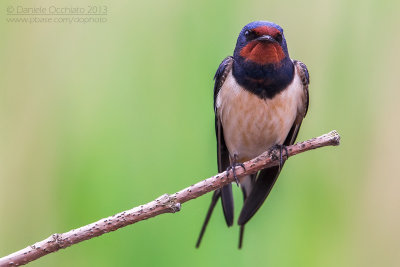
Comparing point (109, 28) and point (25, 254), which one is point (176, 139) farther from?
point (25, 254)

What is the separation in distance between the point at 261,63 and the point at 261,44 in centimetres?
5

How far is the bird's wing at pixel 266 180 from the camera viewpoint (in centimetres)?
154

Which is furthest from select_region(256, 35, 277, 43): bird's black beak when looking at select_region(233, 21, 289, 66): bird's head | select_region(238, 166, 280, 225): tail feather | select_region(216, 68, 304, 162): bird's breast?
select_region(238, 166, 280, 225): tail feather

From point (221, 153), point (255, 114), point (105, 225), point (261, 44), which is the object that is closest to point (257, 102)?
point (255, 114)

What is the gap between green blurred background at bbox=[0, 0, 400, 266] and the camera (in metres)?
1.54

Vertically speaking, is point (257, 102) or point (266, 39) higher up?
point (266, 39)

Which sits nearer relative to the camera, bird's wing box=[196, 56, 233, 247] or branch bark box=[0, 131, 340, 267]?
branch bark box=[0, 131, 340, 267]

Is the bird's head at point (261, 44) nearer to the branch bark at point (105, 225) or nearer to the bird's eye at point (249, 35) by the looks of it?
the bird's eye at point (249, 35)

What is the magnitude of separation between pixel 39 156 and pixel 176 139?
0.37m

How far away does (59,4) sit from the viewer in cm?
171

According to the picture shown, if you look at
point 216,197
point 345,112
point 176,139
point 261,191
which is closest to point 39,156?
point 176,139

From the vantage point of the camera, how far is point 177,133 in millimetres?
1572

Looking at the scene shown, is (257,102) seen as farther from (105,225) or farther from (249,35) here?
(105,225)

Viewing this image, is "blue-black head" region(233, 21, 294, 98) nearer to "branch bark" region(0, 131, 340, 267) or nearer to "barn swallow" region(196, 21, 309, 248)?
"barn swallow" region(196, 21, 309, 248)
